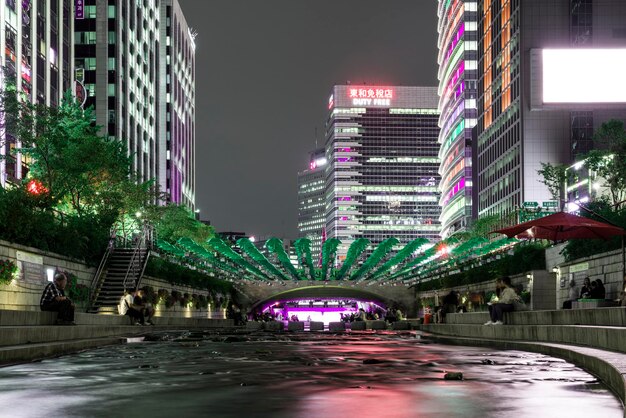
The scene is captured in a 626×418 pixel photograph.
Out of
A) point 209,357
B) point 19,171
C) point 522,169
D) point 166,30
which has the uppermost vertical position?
point 166,30

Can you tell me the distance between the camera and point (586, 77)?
149 feet

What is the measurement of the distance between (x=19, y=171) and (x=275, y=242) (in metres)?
32.4

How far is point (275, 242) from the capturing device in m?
93.6

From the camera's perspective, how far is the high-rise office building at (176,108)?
139m

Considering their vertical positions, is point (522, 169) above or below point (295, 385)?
above

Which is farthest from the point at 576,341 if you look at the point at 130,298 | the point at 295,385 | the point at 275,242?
the point at 275,242

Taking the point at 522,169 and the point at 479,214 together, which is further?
the point at 479,214

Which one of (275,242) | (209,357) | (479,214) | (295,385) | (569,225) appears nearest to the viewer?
(295,385)

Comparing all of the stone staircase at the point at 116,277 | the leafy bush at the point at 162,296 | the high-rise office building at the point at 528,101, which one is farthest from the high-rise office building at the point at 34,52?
the high-rise office building at the point at 528,101

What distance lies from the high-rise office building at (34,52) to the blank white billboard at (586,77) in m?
34.7

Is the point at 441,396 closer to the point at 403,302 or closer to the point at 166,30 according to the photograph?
the point at 403,302

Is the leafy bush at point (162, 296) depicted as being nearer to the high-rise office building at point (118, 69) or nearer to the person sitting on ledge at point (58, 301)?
the person sitting on ledge at point (58, 301)

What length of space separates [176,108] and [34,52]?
7491 cm

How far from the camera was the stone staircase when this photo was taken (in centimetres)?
3794
